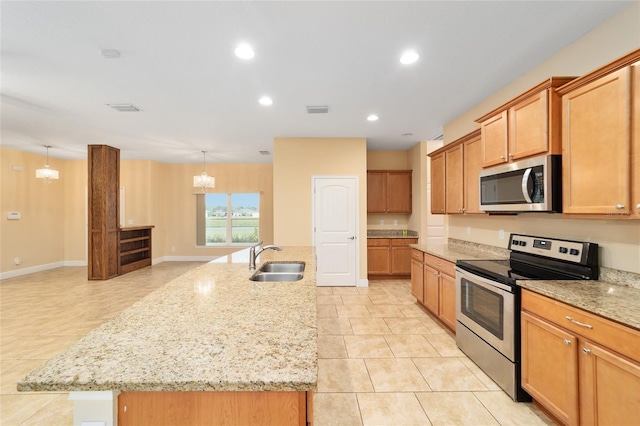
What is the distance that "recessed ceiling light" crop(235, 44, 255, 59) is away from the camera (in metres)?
2.45

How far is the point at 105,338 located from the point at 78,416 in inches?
11.8

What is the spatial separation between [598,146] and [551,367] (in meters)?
1.44

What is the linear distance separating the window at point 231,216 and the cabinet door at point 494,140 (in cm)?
644

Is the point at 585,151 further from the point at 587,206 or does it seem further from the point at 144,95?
the point at 144,95

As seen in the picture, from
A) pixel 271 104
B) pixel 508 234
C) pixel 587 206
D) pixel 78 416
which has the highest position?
pixel 271 104

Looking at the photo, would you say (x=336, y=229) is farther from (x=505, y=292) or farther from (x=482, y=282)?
(x=505, y=292)

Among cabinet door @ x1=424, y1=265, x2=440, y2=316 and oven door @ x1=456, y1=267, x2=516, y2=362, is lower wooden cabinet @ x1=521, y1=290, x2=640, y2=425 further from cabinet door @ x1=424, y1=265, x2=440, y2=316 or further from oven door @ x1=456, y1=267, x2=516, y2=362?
cabinet door @ x1=424, y1=265, x2=440, y2=316

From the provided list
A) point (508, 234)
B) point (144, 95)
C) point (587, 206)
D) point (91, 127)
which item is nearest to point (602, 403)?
point (587, 206)

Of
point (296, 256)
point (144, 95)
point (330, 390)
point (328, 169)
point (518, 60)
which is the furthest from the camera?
point (328, 169)

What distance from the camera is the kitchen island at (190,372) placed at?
2.66 ft

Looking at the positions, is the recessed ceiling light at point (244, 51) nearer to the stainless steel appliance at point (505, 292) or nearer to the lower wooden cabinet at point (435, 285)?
the stainless steel appliance at point (505, 292)

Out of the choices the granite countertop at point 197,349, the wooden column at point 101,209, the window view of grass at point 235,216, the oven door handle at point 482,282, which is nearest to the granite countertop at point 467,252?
the oven door handle at point 482,282

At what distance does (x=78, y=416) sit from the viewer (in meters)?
0.82

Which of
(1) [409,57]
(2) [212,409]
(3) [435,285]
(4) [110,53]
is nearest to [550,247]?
(3) [435,285]
